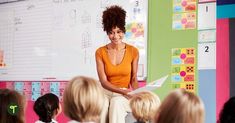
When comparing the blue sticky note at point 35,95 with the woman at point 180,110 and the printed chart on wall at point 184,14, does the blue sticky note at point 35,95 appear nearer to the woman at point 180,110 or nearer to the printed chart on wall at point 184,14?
the printed chart on wall at point 184,14

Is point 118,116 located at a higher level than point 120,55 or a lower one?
lower

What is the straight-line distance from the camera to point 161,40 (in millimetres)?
3047

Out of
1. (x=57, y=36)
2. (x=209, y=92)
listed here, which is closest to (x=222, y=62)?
(x=209, y=92)

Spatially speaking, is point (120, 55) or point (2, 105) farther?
point (120, 55)

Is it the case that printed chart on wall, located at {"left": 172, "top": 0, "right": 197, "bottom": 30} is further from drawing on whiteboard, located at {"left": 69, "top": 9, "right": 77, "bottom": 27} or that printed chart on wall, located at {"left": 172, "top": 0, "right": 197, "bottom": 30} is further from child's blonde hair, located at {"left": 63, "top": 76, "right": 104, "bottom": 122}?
child's blonde hair, located at {"left": 63, "top": 76, "right": 104, "bottom": 122}

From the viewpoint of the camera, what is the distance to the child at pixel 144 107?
7.02 feet

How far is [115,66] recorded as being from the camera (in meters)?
2.71

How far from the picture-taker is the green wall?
9.80 feet

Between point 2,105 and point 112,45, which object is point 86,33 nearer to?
point 112,45

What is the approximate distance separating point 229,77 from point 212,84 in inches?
5.6

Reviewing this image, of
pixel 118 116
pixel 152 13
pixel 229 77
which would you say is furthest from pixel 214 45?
pixel 118 116

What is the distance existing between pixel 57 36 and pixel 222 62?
170 centimetres

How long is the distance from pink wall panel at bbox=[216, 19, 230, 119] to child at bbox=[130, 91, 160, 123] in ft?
2.41

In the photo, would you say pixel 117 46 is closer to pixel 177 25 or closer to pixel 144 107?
pixel 177 25
